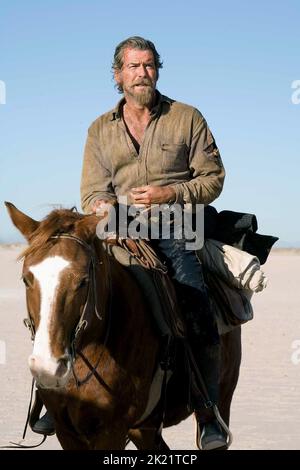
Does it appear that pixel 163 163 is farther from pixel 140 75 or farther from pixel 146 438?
pixel 146 438

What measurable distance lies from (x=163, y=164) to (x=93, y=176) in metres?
0.53

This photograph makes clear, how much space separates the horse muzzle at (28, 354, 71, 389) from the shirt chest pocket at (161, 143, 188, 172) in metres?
2.15

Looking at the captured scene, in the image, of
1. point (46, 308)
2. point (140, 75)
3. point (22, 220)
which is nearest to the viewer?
point (46, 308)

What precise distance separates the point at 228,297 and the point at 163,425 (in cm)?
119

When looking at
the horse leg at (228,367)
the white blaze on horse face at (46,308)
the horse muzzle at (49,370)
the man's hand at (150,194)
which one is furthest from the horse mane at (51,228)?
the horse leg at (228,367)

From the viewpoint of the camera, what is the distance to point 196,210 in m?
6.88

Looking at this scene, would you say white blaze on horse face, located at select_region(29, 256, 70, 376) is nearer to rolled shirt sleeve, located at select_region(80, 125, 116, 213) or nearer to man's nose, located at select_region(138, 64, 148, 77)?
rolled shirt sleeve, located at select_region(80, 125, 116, 213)

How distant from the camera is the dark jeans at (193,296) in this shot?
656cm

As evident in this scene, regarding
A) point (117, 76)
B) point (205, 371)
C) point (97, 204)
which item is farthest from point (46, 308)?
point (117, 76)

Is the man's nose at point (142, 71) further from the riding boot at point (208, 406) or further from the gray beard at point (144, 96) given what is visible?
the riding boot at point (208, 406)

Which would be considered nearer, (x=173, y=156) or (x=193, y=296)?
(x=193, y=296)

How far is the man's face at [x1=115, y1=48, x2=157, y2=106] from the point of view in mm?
6801

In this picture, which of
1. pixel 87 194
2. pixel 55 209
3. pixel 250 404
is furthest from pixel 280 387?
pixel 55 209

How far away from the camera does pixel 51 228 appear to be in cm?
541
